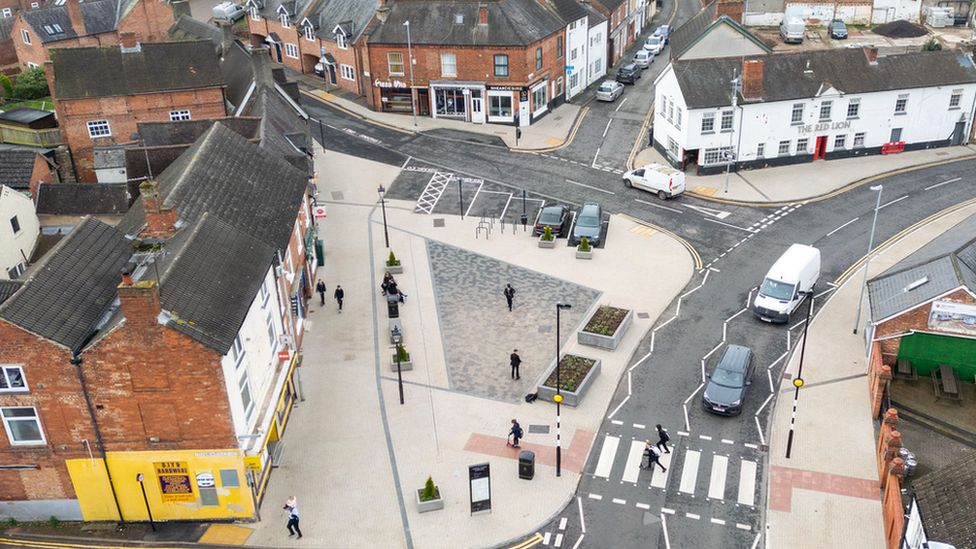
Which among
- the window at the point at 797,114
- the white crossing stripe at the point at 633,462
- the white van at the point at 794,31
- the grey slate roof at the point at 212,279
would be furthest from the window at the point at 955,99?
the grey slate roof at the point at 212,279

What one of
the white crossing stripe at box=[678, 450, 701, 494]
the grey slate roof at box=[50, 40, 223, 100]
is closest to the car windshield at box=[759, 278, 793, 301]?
the white crossing stripe at box=[678, 450, 701, 494]

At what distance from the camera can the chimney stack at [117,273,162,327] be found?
2555 cm

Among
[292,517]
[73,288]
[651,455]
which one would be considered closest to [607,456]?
[651,455]

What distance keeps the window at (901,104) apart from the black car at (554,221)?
25.7 meters

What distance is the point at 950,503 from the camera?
81.6 feet

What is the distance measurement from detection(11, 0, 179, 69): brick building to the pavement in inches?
1385

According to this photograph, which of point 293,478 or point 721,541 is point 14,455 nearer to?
point 293,478

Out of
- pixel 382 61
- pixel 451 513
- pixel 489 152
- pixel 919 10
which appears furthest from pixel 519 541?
pixel 919 10

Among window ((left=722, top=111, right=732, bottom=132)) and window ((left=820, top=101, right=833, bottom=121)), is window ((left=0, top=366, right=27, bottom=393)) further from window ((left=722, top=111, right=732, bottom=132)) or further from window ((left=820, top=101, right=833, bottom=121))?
window ((left=820, top=101, right=833, bottom=121))

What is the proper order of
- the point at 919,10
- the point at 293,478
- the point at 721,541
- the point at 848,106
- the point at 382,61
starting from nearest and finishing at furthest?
the point at 721,541
the point at 293,478
the point at 848,106
the point at 382,61
the point at 919,10

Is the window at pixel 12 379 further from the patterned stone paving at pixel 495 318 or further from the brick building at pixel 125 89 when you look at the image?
the brick building at pixel 125 89

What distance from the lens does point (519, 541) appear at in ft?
94.6

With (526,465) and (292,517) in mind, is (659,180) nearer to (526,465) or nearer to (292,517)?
(526,465)

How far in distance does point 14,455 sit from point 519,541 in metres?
17.3
